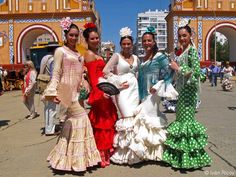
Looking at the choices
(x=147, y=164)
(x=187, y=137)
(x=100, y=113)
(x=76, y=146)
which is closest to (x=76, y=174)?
(x=76, y=146)

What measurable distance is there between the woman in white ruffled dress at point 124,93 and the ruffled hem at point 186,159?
401 millimetres

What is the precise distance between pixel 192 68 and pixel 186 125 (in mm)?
707

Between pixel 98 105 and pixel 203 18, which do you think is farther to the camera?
pixel 203 18

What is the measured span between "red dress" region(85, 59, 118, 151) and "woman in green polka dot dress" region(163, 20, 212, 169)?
0.74m

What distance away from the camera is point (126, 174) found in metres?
4.38

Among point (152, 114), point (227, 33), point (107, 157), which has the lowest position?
point (107, 157)

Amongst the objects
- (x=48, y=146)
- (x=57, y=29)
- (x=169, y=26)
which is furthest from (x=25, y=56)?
(x=48, y=146)

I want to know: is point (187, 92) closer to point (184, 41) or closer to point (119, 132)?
point (184, 41)

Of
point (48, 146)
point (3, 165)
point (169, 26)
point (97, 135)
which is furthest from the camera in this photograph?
point (169, 26)

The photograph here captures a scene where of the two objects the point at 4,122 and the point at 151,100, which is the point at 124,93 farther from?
the point at 4,122

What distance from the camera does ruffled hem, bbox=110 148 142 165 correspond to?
4.59m

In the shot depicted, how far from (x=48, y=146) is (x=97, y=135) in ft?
5.89

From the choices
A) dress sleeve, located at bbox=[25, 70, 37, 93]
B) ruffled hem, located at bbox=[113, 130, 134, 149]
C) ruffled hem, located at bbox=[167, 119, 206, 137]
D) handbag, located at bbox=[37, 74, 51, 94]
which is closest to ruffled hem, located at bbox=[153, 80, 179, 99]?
ruffled hem, located at bbox=[167, 119, 206, 137]

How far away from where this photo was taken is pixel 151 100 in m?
4.69
